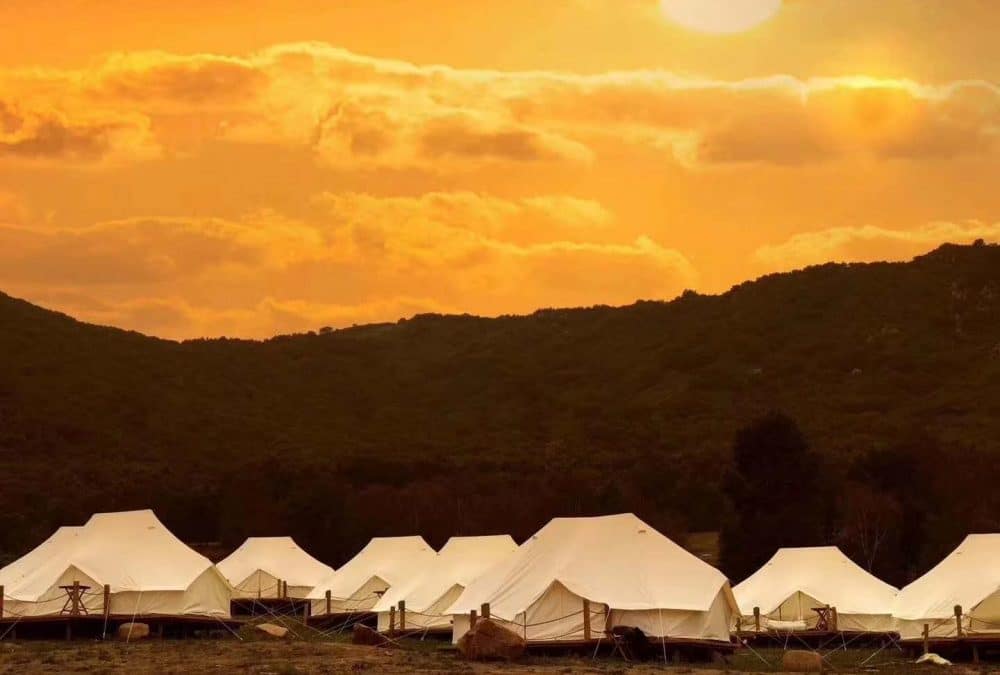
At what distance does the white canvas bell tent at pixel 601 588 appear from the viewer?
147ft

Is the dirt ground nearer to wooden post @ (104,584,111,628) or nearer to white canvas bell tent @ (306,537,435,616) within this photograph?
wooden post @ (104,584,111,628)

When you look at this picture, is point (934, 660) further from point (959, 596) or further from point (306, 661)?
point (306, 661)

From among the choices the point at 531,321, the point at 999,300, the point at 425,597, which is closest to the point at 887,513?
the point at 425,597

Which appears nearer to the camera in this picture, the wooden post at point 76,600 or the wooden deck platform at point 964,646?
the wooden deck platform at point 964,646

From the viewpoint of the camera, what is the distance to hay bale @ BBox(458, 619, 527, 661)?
42656 mm

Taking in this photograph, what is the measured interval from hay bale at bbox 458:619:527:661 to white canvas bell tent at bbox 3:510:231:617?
1317 cm

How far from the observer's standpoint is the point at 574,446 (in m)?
121

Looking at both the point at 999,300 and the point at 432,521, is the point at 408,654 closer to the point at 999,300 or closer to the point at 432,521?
the point at 432,521

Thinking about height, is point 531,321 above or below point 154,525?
above

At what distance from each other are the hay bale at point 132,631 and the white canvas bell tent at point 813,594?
18172mm

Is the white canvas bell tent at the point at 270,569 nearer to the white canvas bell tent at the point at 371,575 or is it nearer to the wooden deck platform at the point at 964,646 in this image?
the white canvas bell tent at the point at 371,575

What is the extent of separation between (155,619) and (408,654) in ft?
35.3

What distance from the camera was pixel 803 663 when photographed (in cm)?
4172

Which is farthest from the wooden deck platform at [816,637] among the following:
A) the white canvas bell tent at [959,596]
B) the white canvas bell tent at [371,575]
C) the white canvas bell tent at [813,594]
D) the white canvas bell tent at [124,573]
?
the white canvas bell tent at [124,573]
